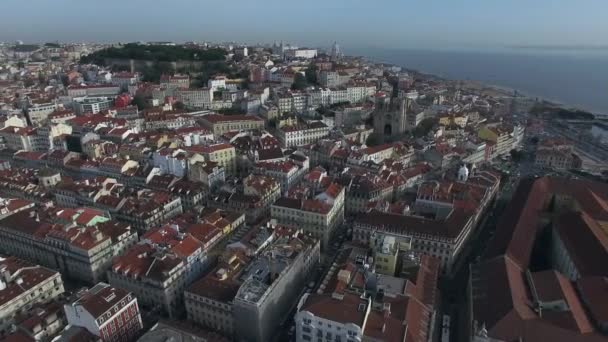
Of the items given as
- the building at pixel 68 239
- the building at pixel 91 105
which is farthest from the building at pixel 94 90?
the building at pixel 68 239

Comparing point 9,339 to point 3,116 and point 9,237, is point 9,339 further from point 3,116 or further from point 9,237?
point 3,116

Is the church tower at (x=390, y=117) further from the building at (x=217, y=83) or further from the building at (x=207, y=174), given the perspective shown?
the building at (x=217, y=83)

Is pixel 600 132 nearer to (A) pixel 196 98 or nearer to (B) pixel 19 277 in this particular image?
(A) pixel 196 98

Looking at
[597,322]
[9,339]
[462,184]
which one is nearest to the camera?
[9,339]

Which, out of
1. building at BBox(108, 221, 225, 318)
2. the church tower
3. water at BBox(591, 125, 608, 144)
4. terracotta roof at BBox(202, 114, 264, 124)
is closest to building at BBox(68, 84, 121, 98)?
terracotta roof at BBox(202, 114, 264, 124)

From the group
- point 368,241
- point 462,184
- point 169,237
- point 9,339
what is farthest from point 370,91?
point 9,339

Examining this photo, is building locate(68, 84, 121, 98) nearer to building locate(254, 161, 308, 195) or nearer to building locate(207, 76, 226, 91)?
building locate(207, 76, 226, 91)

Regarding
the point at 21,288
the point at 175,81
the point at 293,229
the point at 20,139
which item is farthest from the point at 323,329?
the point at 175,81
